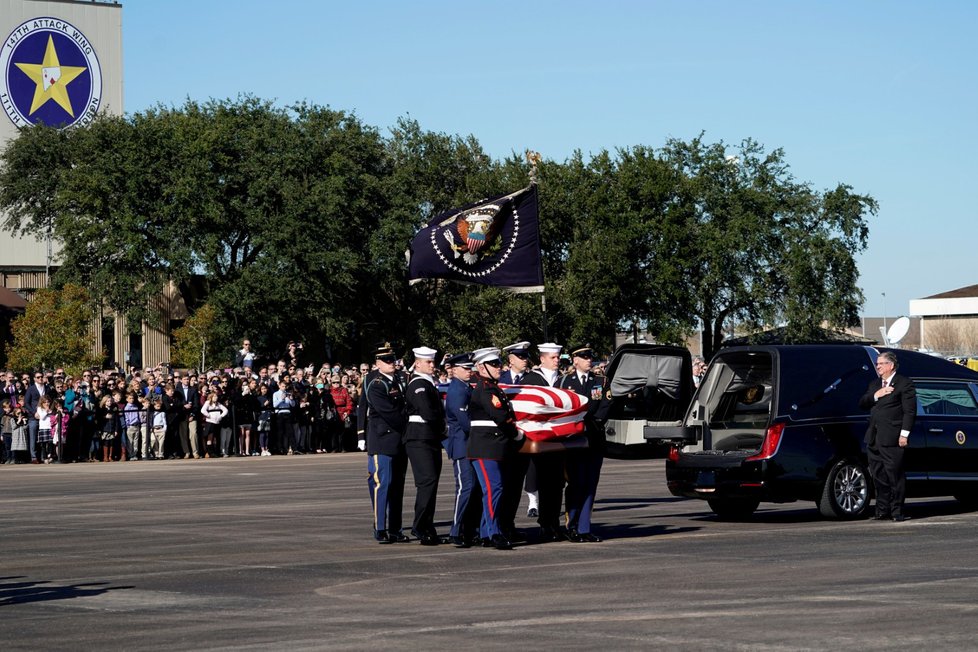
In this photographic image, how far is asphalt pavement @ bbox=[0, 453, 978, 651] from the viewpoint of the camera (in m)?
8.90

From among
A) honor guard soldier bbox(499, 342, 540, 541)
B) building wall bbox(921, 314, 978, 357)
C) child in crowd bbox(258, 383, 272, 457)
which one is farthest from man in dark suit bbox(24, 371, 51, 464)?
building wall bbox(921, 314, 978, 357)

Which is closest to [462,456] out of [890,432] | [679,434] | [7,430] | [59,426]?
[679,434]

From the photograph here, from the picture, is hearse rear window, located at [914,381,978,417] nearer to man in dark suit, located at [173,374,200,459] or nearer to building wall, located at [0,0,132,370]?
man in dark suit, located at [173,374,200,459]

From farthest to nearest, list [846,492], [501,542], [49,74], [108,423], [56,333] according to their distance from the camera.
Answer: [49,74] → [56,333] → [108,423] → [846,492] → [501,542]

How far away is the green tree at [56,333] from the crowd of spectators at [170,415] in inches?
1081

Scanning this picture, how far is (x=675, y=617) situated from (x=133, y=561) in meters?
5.79

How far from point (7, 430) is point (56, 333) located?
32.2m

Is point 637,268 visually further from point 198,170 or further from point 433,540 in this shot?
point 433,540

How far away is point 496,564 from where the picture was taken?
12.8 m

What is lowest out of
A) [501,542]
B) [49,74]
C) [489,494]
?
[501,542]

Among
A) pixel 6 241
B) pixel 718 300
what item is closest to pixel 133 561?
pixel 718 300

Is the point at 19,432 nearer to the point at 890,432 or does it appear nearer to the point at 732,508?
the point at 732,508

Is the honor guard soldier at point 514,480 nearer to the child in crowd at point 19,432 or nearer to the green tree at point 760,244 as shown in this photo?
the child in crowd at point 19,432

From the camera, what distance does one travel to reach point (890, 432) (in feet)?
52.3
